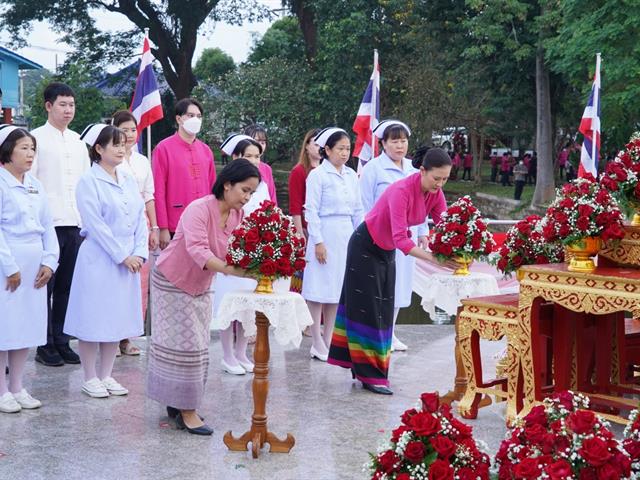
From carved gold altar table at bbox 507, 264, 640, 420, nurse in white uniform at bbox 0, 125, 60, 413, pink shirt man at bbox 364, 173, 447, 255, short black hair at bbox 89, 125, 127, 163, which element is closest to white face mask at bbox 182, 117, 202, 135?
short black hair at bbox 89, 125, 127, 163

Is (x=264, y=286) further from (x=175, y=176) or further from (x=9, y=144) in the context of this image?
(x=175, y=176)

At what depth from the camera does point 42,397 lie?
21.2ft

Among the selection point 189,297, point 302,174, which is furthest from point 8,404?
point 302,174

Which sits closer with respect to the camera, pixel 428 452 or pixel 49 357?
pixel 428 452

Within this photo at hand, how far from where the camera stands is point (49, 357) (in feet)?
24.2

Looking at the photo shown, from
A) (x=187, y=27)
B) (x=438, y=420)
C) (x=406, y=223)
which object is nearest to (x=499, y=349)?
(x=406, y=223)

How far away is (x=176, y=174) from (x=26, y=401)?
213cm

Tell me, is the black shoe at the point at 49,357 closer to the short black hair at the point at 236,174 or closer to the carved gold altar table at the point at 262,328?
the carved gold altar table at the point at 262,328

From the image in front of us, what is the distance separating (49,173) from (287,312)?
2.56 meters

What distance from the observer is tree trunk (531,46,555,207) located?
25.9 metres

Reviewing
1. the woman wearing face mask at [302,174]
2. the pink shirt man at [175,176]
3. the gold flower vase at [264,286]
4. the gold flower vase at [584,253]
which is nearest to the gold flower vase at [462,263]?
the gold flower vase at [584,253]

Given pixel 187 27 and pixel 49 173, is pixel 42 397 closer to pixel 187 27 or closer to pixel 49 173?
pixel 49 173

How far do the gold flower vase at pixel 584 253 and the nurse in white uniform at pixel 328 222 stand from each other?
2.42 meters

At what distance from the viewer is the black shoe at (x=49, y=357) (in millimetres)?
7348
